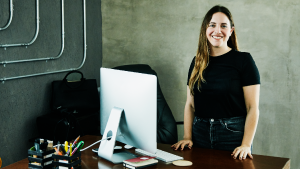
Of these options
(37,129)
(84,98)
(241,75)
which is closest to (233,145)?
(241,75)

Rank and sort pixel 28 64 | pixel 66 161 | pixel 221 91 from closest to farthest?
pixel 66 161 → pixel 221 91 → pixel 28 64

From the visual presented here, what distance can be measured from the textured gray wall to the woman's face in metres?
1.57

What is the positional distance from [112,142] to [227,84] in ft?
2.60

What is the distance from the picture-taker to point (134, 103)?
151 centimetres

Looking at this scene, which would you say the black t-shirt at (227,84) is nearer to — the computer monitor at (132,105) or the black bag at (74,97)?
the computer monitor at (132,105)

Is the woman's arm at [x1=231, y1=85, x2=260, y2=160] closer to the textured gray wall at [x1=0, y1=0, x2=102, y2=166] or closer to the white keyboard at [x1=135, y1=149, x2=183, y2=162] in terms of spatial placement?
the white keyboard at [x1=135, y1=149, x2=183, y2=162]

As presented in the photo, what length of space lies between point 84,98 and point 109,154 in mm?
1455

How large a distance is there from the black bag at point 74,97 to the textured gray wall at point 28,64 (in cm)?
13

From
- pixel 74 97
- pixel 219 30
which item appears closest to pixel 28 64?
pixel 74 97

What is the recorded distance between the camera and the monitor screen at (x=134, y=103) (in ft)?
4.75

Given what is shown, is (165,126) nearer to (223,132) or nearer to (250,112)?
(223,132)

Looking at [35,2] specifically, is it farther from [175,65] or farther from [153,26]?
[175,65]

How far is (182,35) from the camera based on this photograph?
3.33 meters

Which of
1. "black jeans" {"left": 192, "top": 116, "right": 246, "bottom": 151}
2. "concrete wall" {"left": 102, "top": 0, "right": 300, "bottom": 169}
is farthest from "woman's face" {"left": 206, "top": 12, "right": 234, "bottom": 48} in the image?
"concrete wall" {"left": 102, "top": 0, "right": 300, "bottom": 169}
